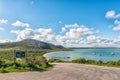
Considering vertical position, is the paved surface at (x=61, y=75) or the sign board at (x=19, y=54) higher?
the sign board at (x=19, y=54)

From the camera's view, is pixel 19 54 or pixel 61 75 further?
pixel 19 54

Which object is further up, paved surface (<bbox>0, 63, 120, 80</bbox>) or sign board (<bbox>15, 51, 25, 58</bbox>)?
sign board (<bbox>15, 51, 25, 58</bbox>)

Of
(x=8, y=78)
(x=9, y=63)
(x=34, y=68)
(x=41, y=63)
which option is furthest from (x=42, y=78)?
(x=41, y=63)

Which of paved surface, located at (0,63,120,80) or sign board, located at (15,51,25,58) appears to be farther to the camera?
sign board, located at (15,51,25,58)

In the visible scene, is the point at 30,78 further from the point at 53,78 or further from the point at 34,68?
the point at 34,68

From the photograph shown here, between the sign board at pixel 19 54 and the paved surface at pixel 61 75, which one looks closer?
the paved surface at pixel 61 75

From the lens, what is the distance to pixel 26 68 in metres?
25.0

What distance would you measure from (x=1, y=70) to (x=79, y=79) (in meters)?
8.29

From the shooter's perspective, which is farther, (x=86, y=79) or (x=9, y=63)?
(x=9, y=63)

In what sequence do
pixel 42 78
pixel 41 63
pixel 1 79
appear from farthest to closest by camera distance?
pixel 41 63 < pixel 42 78 < pixel 1 79

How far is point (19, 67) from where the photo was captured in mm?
25266

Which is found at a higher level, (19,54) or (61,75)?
(19,54)

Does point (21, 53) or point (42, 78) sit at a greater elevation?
point (21, 53)

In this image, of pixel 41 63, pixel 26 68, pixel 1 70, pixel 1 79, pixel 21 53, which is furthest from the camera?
pixel 41 63
